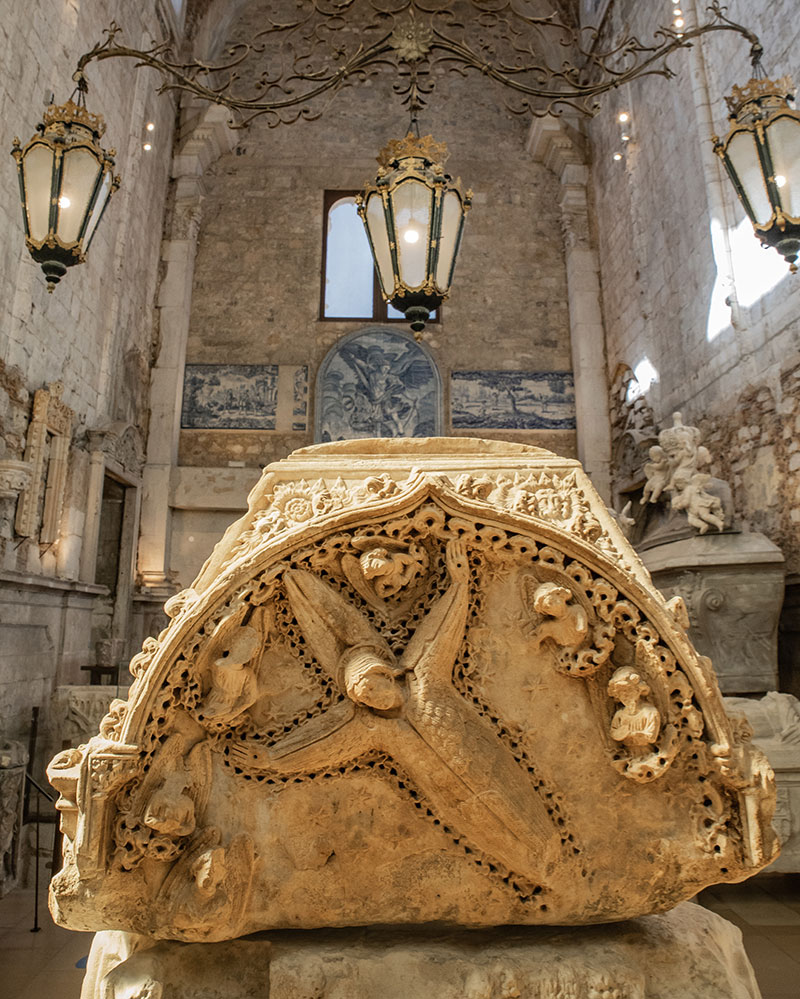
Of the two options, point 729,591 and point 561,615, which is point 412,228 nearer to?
point 561,615

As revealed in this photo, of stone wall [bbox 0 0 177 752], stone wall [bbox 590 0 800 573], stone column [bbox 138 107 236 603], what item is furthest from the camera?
stone column [bbox 138 107 236 603]

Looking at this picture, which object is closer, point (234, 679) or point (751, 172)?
point (234, 679)

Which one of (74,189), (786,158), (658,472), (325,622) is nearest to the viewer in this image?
(325,622)

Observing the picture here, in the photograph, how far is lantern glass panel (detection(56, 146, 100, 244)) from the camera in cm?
262

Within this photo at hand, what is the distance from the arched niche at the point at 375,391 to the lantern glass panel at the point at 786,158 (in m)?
6.83

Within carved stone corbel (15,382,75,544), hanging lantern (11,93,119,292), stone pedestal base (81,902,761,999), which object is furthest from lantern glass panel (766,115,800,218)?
carved stone corbel (15,382,75,544)

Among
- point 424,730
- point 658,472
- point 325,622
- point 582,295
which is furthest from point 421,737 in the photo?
point 582,295

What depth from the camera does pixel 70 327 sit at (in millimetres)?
6555

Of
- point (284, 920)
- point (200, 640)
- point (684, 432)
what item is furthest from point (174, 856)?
point (684, 432)

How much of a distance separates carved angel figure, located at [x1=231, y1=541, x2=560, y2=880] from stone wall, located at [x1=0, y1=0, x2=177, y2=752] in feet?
14.8

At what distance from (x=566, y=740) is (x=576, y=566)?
0.35 m

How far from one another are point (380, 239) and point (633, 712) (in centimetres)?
217

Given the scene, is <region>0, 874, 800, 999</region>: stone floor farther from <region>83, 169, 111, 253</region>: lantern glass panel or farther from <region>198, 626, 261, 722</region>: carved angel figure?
<region>83, 169, 111, 253</region>: lantern glass panel

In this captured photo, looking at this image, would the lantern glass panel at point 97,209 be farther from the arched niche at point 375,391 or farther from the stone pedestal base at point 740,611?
the arched niche at point 375,391
